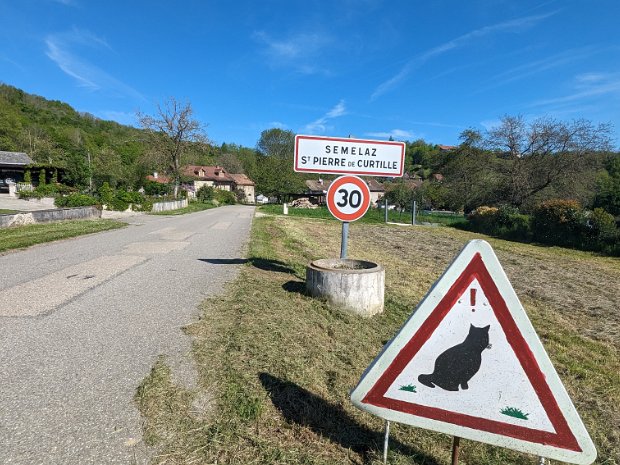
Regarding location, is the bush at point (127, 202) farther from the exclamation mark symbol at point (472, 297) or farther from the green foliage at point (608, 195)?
the green foliage at point (608, 195)

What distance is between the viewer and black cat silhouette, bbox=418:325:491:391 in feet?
5.81

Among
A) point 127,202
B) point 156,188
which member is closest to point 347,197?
point 127,202

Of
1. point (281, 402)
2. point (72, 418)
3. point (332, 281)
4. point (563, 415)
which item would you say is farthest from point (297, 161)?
point (563, 415)

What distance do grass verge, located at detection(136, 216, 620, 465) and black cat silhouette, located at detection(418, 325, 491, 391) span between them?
58 centimetres

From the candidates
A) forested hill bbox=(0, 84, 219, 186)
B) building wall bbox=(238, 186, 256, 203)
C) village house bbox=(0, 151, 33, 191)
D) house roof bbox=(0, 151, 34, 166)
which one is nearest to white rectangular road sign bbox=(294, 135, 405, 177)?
forested hill bbox=(0, 84, 219, 186)

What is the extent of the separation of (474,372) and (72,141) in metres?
77.8

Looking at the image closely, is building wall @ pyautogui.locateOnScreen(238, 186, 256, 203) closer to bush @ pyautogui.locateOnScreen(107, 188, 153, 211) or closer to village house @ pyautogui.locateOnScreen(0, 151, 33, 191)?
village house @ pyautogui.locateOnScreen(0, 151, 33, 191)

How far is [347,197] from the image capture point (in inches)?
212

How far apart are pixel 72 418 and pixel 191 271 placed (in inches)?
192

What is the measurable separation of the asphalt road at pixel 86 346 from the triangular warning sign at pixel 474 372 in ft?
4.70

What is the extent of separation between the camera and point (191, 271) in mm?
7035

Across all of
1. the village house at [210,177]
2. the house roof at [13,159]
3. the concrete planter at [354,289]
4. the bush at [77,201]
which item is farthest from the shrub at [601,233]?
the village house at [210,177]

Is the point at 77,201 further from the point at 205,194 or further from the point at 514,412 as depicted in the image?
the point at 205,194

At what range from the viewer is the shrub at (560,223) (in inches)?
666
